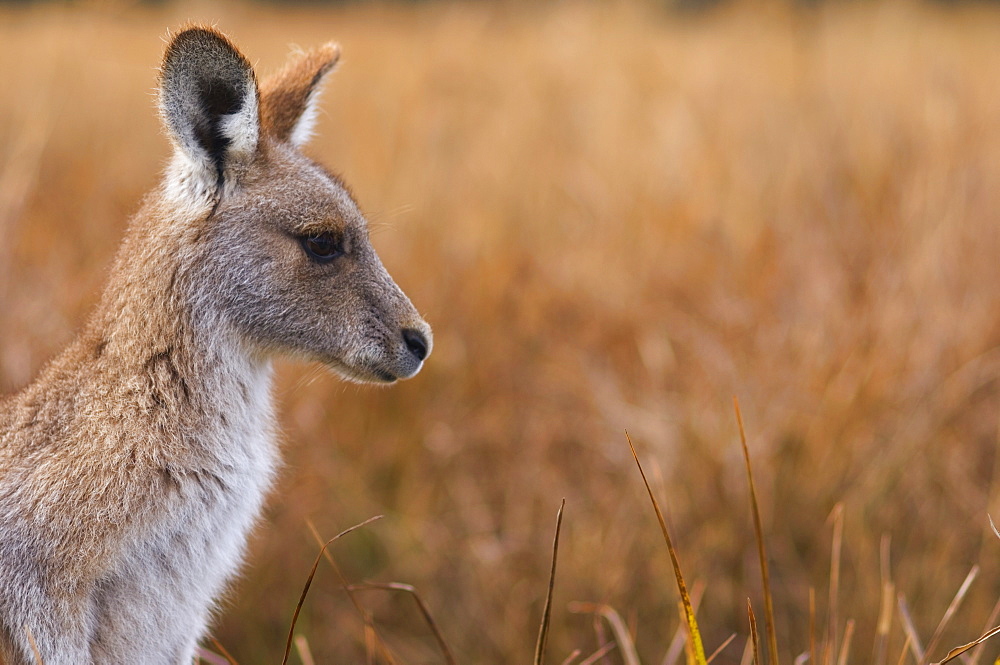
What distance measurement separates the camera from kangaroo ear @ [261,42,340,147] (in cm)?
286

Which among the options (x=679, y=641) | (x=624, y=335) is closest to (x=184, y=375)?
(x=679, y=641)

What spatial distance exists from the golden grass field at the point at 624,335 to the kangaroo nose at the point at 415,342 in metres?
0.56

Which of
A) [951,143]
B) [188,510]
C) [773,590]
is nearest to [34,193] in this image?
[188,510]

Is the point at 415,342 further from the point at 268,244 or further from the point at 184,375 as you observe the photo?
the point at 184,375

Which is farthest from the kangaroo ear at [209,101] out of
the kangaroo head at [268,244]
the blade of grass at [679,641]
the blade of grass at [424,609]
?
the blade of grass at [679,641]

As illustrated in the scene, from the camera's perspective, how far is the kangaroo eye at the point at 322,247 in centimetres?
263

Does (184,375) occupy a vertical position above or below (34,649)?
above

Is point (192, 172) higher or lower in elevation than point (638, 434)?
higher

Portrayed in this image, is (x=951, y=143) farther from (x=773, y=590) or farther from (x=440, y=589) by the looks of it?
(x=440, y=589)

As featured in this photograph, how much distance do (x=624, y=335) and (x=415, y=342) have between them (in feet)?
9.19

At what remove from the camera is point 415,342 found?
270 centimetres

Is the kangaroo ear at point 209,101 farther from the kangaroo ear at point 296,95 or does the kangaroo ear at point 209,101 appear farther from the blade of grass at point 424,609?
the blade of grass at point 424,609

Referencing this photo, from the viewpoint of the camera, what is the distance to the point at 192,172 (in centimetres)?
257

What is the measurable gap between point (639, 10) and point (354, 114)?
3024mm
